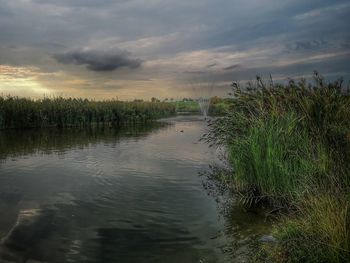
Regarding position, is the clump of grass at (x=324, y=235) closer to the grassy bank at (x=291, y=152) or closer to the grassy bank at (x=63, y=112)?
the grassy bank at (x=291, y=152)

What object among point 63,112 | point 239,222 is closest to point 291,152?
point 239,222

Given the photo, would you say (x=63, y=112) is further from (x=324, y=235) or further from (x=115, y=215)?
(x=324, y=235)

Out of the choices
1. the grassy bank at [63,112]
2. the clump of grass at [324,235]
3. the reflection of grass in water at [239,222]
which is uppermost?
the grassy bank at [63,112]

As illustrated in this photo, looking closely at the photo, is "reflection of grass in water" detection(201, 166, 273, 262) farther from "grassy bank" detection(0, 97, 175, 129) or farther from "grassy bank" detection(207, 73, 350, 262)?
"grassy bank" detection(0, 97, 175, 129)

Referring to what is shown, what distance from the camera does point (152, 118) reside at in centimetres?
5897

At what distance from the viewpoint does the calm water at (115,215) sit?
264 inches

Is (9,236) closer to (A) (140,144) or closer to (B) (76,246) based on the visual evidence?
(B) (76,246)

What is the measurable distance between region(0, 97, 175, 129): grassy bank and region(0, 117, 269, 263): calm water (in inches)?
710

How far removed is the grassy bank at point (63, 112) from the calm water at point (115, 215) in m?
18.0

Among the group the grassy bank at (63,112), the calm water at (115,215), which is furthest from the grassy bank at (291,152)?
the grassy bank at (63,112)

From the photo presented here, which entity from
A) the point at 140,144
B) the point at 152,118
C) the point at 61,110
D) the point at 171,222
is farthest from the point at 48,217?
the point at 152,118

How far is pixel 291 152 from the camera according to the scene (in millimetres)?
8969

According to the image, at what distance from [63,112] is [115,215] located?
31.6 meters

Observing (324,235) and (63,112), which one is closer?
(324,235)
